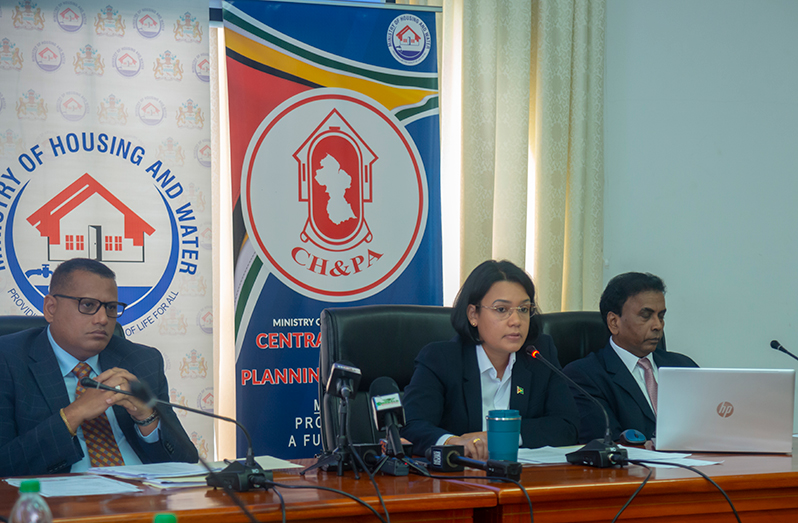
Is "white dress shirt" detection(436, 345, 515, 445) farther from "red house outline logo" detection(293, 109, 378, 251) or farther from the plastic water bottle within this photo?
the plastic water bottle

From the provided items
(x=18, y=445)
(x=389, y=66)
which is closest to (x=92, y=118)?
(x=389, y=66)

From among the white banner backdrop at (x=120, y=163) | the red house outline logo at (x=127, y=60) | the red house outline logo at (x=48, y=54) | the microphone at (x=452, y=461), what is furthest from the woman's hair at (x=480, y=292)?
the red house outline logo at (x=48, y=54)

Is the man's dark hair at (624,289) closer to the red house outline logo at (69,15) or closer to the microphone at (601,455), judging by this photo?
the microphone at (601,455)

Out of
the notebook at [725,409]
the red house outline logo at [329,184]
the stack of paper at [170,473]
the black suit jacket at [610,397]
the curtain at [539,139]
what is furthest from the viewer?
the curtain at [539,139]

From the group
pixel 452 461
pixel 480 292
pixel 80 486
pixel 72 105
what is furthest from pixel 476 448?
pixel 72 105

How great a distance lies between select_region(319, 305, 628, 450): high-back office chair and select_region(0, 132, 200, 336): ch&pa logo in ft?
3.23

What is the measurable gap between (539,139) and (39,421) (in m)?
2.54

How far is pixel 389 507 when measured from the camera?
1365 millimetres

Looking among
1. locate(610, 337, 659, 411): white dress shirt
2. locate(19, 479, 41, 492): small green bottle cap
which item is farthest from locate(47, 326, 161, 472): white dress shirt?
locate(610, 337, 659, 411): white dress shirt

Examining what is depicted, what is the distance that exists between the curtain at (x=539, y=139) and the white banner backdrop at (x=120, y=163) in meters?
1.23

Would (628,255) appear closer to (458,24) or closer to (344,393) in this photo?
(458,24)

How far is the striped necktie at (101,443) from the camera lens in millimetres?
2010

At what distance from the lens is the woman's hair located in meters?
2.35

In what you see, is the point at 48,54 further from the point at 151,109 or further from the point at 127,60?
the point at 151,109
